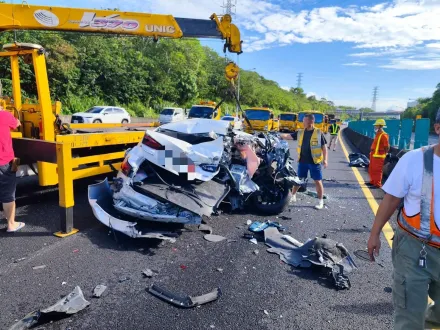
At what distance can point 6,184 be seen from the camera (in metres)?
4.34

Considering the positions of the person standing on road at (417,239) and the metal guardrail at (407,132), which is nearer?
the person standing on road at (417,239)

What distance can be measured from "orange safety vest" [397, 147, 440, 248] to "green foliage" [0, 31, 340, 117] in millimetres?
11824


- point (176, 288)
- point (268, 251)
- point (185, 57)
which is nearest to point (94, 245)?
point (176, 288)

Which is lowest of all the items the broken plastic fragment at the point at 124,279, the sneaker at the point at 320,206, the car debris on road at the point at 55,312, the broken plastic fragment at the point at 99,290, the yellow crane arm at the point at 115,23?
the sneaker at the point at 320,206

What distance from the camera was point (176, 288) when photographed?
314cm

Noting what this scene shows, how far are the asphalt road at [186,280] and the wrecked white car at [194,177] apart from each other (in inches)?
15.3

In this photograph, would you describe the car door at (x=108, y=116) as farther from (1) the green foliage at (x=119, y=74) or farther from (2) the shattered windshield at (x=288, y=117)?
(2) the shattered windshield at (x=288, y=117)

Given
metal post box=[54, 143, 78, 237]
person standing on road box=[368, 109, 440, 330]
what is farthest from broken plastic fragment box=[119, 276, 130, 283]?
person standing on road box=[368, 109, 440, 330]

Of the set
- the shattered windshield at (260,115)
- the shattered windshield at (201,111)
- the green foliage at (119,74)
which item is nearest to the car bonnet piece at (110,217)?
the green foliage at (119,74)

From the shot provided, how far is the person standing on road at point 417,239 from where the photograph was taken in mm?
1965

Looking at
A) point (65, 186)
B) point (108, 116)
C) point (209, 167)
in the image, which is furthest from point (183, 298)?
point (108, 116)

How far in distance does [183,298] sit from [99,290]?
770 millimetres

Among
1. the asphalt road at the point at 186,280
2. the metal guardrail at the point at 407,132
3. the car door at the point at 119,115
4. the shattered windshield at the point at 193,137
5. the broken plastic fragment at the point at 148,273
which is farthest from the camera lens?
the car door at the point at 119,115

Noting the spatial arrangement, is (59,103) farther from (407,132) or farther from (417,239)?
(407,132)
